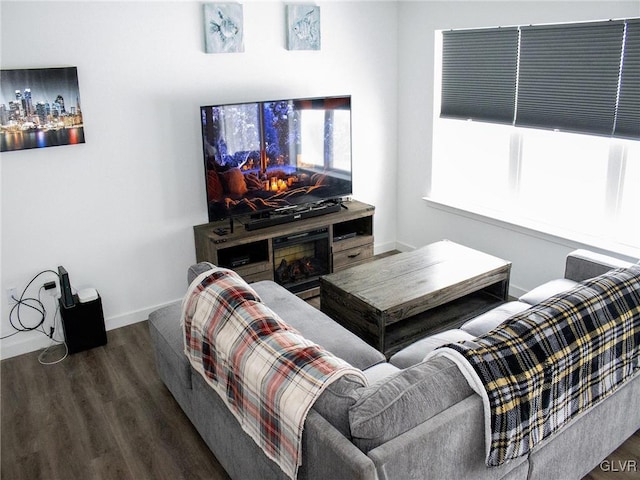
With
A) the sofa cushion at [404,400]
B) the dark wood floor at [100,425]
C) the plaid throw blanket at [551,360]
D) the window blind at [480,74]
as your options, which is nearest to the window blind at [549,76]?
the window blind at [480,74]

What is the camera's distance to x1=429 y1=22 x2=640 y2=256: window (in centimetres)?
378

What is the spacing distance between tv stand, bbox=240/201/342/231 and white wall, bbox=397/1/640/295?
33.4 inches

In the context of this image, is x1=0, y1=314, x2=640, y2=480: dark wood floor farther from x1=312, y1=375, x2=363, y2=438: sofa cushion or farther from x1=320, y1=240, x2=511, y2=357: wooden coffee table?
x1=320, y1=240, x2=511, y2=357: wooden coffee table

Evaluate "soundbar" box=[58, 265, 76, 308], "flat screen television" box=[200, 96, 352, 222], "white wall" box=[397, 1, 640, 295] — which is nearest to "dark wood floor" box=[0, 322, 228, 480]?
"soundbar" box=[58, 265, 76, 308]

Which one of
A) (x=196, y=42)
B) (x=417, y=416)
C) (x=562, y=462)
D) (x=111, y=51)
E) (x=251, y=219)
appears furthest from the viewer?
(x=251, y=219)

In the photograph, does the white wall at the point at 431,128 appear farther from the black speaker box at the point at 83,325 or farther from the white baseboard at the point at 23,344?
the white baseboard at the point at 23,344

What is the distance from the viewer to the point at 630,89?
3.50 m

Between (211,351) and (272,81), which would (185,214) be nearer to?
(272,81)

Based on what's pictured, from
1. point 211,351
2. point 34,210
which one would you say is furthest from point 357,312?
point 34,210

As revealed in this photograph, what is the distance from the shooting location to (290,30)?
4.35 m

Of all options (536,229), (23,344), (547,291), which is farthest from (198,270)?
(536,229)

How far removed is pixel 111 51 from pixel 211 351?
220 centimetres

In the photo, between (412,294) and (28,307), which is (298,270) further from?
(28,307)

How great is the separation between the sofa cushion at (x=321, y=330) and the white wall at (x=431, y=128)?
1.80m
